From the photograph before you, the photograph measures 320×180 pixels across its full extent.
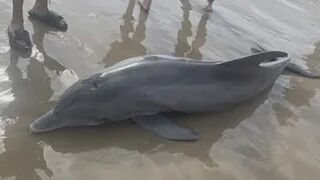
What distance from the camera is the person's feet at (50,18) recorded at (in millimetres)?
7383

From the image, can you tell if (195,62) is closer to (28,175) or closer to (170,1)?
(28,175)

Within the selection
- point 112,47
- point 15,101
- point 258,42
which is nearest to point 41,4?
point 112,47

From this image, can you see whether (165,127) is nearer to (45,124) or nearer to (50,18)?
(45,124)

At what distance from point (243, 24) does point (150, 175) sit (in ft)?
17.1

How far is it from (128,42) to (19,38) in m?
1.75

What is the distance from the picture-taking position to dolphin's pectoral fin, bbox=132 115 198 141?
5391 mm

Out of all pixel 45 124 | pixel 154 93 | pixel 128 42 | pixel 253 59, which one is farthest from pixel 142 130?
pixel 128 42

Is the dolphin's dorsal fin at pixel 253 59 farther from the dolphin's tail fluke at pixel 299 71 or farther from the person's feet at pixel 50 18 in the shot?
the person's feet at pixel 50 18

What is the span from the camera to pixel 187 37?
8406mm

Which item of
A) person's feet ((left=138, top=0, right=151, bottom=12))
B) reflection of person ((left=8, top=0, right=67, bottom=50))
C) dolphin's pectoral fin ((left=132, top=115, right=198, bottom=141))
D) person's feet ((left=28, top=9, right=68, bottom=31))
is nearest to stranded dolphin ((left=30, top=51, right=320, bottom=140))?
dolphin's pectoral fin ((left=132, top=115, right=198, bottom=141))

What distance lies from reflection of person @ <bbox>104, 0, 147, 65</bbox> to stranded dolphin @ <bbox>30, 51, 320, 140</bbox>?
4.55ft

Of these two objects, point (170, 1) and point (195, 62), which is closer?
point (195, 62)

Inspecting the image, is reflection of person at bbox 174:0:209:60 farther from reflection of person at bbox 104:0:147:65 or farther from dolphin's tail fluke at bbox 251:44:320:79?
dolphin's tail fluke at bbox 251:44:320:79

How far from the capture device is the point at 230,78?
607 centimetres
